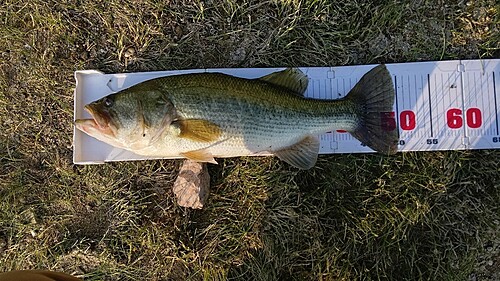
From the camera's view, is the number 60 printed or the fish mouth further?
the number 60 printed

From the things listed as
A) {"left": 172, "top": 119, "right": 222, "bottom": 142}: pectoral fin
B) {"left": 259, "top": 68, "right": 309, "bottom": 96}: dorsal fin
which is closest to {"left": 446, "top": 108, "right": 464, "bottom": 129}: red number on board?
{"left": 259, "top": 68, "right": 309, "bottom": 96}: dorsal fin

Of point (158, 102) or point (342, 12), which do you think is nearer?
point (158, 102)

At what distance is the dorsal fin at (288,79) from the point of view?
130 inches

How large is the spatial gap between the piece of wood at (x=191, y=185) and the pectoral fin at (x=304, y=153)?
67cm

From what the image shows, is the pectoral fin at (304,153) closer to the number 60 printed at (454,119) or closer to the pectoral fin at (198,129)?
the pectoral fin at (198,129)

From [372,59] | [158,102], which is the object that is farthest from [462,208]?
[158,102]

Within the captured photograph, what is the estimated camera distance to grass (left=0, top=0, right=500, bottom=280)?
11.4ft

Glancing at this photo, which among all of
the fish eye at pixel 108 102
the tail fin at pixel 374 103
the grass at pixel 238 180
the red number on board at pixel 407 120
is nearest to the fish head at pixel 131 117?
the fish eye at pixel 108 102

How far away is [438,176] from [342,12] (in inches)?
60.3

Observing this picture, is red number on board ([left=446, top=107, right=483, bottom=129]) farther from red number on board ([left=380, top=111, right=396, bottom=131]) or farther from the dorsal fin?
the dorsal fin

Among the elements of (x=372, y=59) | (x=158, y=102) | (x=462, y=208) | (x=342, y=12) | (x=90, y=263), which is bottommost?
(x=90, y=263)

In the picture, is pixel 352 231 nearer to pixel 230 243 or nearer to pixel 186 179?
pixel 230 243

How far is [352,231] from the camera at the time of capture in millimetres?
3453

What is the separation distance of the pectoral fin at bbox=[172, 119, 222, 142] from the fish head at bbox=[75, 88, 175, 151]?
10 cm
